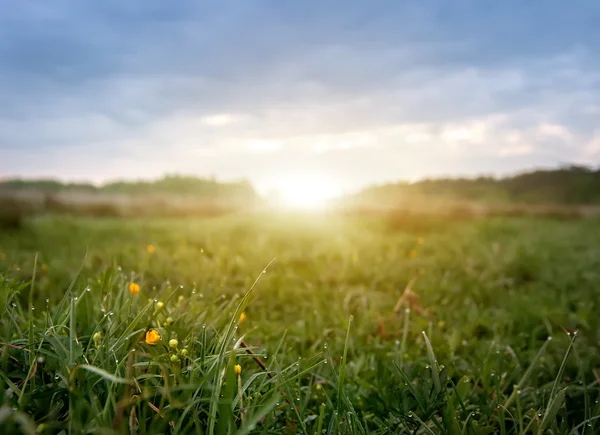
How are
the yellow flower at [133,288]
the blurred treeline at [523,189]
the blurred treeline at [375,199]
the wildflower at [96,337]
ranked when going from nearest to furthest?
the wildflower at [96,337] < the yellow flower at [133,288] < the blurred treeline at [375,199] < the blurred treeline at [523,189]

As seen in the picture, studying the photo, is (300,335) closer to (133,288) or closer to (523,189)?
(133,288)

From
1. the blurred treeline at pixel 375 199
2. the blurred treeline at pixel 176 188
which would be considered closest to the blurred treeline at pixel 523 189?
the blurred treeline at pixel 375 199

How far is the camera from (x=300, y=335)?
8.80 feet

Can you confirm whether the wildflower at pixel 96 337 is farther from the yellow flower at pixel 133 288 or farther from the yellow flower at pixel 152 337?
the yellow flower at pixel 133 288

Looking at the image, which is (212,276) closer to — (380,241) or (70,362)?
(70,362)

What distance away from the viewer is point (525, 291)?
4.02 meters

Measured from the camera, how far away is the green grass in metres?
1.26

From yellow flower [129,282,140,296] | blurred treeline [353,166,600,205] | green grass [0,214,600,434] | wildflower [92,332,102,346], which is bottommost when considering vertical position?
green grass [0,214,600,434]

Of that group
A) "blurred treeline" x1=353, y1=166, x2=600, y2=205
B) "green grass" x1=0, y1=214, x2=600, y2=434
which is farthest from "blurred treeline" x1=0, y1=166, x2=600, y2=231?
"green grass" x1=0, y1=214, x2=600, y2=434

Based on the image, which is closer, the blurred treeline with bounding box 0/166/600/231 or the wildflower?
the wildflower

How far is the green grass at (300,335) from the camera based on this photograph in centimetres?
126

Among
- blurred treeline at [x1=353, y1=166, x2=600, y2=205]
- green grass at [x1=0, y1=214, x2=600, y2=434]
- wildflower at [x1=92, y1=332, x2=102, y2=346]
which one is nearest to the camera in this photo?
green grass at [x1=0, y1=214, x2=600, y2=434]

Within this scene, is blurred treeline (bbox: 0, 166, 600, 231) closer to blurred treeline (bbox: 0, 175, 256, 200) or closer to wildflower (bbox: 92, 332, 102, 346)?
blurred treeline (bbox: 0, 175, 256, 200)

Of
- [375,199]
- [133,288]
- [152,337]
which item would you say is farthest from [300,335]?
[375,199]
